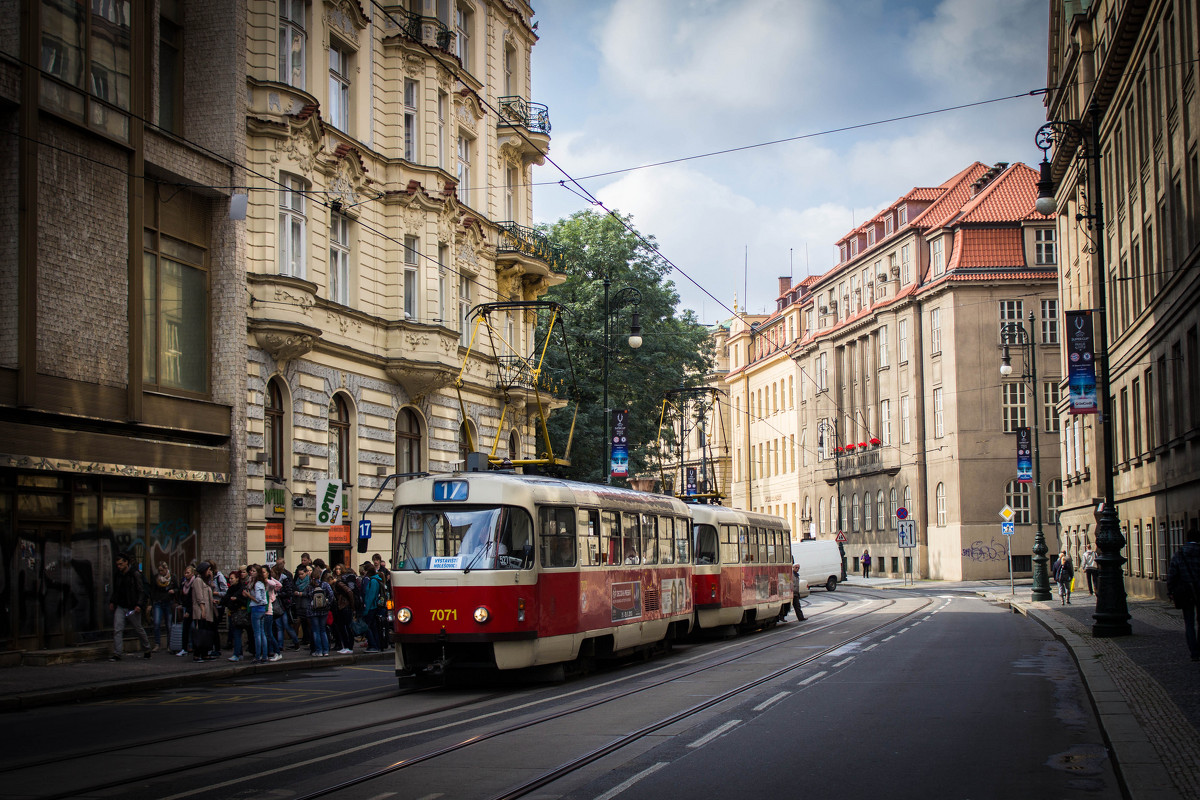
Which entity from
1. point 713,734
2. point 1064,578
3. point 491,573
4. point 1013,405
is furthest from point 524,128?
point 1013,405

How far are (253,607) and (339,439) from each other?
9240 millimetres

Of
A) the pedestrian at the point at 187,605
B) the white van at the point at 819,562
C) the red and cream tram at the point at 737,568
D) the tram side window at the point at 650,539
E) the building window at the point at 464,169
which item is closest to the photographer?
the pedestrian at the point at 187,605

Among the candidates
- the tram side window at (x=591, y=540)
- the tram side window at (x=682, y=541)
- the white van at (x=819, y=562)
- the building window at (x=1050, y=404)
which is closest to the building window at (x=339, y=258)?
the tram side window at (x=682, y=541)

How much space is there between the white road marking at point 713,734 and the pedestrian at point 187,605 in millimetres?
12127

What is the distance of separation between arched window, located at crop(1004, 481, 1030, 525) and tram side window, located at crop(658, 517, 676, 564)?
151ft

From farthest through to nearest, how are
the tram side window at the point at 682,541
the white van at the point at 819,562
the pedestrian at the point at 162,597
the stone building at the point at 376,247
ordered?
the white van at the point at 819,562 < the stone building at the point at 376,247 < the tram side window at the point at 682,541 < the pedestrian at the point at 162,597

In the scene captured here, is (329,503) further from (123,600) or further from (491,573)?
(491,573)

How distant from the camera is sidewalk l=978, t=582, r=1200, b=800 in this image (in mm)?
9062

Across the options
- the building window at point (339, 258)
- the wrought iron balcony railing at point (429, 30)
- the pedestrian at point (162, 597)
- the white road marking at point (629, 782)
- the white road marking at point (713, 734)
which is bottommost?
the white road marking at point (713, 734)

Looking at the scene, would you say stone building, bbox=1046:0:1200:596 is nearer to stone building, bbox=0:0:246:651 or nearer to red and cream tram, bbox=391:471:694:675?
red and cream tram, bbox=391:471:694:675

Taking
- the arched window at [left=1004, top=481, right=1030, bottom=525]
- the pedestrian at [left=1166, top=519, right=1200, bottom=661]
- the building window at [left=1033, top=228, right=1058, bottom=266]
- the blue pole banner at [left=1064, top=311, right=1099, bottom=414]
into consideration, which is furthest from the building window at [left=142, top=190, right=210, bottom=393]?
the building window at [left=1033, top=228, right=1058, bottom=266]

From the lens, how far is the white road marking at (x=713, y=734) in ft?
37.7

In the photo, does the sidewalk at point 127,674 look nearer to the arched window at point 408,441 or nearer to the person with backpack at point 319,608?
the person with backpack at point 319,608

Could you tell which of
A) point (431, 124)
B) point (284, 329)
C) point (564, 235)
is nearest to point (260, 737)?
point (284, 329)
